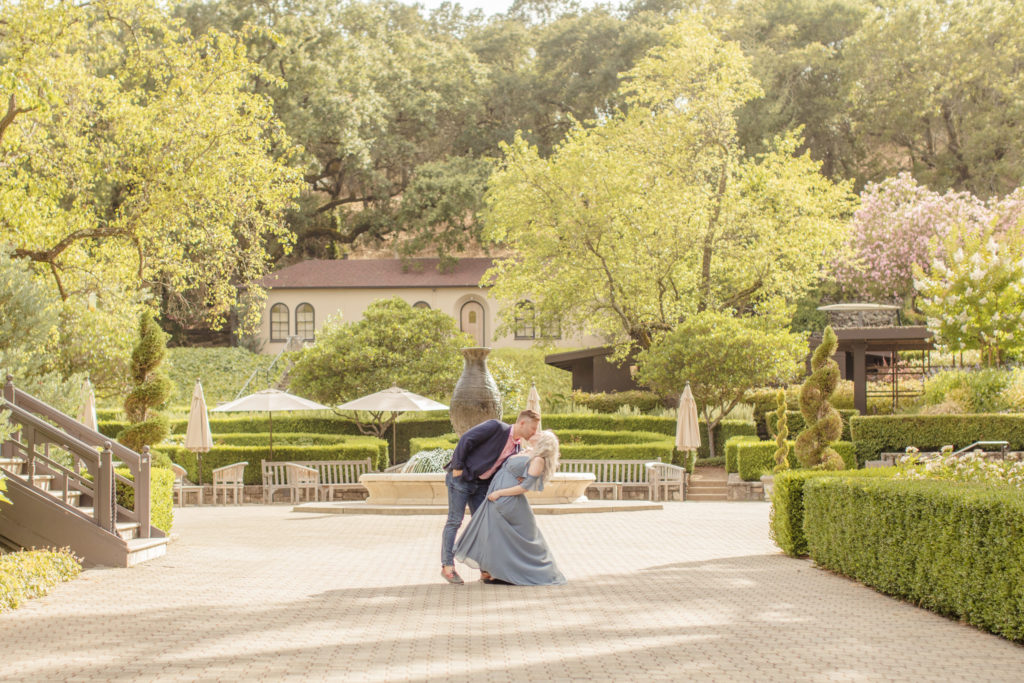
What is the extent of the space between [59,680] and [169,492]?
7.89 meters

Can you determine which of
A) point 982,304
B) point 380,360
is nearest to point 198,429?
point 380,360

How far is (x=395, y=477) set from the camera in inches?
762

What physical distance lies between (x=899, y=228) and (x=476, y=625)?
38016 millimetres

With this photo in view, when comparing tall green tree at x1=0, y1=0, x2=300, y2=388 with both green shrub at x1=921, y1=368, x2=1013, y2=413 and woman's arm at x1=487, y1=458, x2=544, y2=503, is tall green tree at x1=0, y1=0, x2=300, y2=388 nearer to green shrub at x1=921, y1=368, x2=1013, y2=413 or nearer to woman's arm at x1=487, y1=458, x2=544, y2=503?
woman's arm at x1=487, y1=458, x2=544, y2=503

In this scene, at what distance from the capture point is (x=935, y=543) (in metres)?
8.60

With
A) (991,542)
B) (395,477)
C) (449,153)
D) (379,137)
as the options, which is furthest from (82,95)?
(449,153)

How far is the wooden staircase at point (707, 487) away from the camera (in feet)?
77.3

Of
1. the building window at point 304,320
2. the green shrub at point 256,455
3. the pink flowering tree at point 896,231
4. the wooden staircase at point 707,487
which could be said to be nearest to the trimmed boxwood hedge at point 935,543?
the wooden staircase at point 707,487

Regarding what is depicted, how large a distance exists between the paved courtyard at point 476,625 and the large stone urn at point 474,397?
19.2 feet

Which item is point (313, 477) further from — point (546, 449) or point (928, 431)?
point (546, 449)

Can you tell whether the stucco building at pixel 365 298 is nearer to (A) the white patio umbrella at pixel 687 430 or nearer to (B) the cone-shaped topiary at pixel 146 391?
(A) the white patio umbrella at pixel 687 430

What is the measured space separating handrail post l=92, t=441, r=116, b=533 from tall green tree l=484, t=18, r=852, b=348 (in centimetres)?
2313

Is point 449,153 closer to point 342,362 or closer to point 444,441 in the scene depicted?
point 342,362

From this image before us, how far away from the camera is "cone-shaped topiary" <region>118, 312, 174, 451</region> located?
50.8 ft
